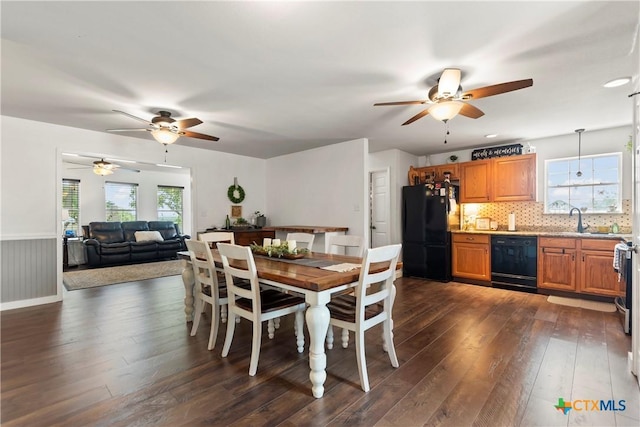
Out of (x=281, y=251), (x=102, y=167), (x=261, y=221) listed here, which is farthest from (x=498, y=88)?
(x=102, y=167)

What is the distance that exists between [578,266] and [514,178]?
4.89ft

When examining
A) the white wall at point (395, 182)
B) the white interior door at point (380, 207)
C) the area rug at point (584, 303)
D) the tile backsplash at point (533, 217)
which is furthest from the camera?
the white interior door at point (380, 207)

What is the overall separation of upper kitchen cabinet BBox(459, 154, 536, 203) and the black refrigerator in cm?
28

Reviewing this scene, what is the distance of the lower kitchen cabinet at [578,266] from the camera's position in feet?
12.2

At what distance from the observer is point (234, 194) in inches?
231

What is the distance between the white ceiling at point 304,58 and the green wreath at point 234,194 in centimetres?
224

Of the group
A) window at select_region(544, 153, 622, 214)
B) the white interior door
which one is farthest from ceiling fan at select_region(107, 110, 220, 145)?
window at select_region(544, 153, 622, 214)

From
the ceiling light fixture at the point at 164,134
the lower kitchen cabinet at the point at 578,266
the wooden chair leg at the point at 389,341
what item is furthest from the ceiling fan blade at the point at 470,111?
the ceiling light fixture at the point at 164,134

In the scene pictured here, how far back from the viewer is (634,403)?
5.87ft

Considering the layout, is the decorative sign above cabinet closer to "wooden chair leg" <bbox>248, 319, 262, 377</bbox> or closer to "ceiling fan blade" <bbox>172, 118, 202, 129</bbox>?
"ceiling fan blade" <bbox>172, 118, 202, 129</bbox>

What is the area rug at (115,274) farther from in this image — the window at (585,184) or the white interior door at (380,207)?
the window at (585,184)

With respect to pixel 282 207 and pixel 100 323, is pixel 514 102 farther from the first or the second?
pixel 100 323

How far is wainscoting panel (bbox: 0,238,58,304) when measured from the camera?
3.70 meters

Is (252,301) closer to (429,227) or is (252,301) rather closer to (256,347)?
(256,347)
